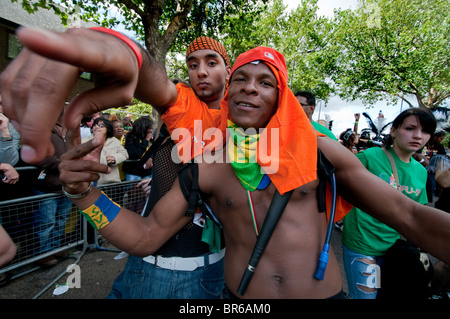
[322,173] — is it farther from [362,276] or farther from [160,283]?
[362,276]

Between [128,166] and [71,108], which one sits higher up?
[71,108]

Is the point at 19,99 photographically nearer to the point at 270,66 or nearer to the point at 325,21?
the point at 270,66

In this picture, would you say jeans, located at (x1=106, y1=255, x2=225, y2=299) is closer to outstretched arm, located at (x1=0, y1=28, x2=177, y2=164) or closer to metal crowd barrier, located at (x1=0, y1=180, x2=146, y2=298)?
outstretched arm, located at (x1=0, y1=28, x2=177, y2=164)

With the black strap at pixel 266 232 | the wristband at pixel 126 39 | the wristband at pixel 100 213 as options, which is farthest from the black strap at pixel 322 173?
the wristband at pixel 100 213

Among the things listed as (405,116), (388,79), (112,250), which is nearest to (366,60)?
(388,79)

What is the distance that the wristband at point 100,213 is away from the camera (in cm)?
139

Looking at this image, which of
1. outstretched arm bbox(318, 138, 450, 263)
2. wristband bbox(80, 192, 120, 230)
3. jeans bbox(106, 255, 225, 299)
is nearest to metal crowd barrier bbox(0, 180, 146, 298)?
jeans bbox(106, 255, 225, 299)

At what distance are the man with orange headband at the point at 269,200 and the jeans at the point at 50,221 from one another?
253 cm

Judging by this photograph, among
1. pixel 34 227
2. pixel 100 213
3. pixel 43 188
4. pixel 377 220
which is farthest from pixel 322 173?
pixel 43 188

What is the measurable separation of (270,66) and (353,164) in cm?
88

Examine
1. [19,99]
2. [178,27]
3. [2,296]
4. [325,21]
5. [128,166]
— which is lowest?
[2,296]

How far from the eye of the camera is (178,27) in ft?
26.2

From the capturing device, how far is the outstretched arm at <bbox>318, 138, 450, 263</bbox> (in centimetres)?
121

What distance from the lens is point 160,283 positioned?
1718 mm
